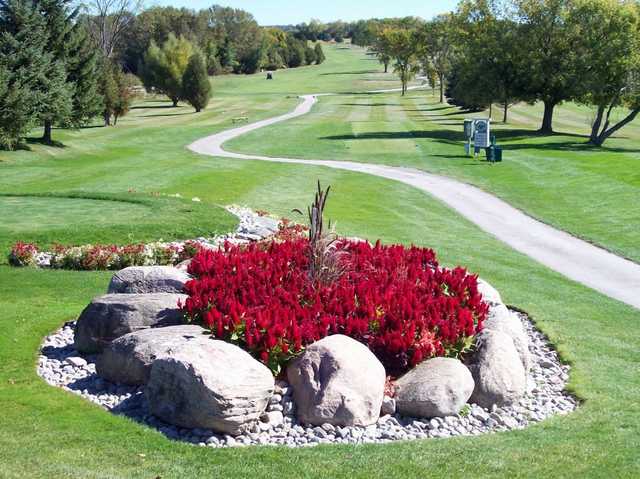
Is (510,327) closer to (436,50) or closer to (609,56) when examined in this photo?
(609,56)

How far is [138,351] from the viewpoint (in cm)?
909

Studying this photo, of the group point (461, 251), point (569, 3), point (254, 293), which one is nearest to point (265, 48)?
point (569, 3)

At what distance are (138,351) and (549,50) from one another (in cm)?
5078

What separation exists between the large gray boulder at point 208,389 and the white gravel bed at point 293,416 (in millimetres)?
187

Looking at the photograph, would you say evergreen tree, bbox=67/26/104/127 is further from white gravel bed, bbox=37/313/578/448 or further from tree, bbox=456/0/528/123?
white gravel bed, bbox=37/313/578/448

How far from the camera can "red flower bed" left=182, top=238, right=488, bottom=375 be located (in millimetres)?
9305

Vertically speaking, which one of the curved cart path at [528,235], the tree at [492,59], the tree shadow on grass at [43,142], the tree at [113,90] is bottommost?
the curved cart path at [528,235]

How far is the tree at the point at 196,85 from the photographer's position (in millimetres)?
75988

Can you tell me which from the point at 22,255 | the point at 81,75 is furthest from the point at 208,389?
the point at 81,75

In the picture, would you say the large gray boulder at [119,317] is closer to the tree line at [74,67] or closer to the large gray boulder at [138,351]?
the large gray boulder at [138,351]

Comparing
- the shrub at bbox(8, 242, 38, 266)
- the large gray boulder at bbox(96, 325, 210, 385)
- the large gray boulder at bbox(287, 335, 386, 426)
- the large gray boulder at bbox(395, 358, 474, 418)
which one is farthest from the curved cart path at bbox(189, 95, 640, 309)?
the shrub at bbox(8, 242, 38, 266)

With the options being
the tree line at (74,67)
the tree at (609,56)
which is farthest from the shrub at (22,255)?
the tree at (609,56)

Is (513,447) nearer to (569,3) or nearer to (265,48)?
(569,3)

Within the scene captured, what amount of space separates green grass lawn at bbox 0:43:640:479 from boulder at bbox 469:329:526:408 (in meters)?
0.66
